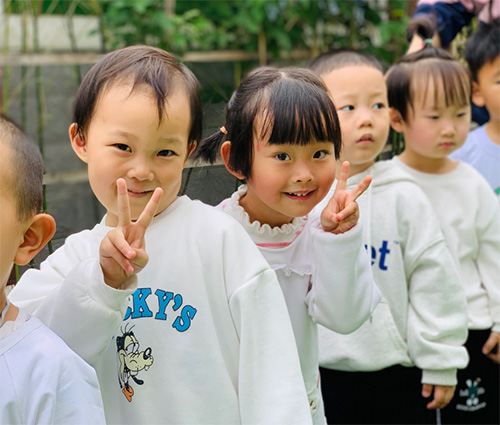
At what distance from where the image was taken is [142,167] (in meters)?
1.48

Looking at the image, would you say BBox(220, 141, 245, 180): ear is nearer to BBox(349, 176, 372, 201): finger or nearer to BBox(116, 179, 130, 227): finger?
BBox(349, 176, 372, 201): finger

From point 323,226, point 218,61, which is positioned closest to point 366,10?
point 218,61

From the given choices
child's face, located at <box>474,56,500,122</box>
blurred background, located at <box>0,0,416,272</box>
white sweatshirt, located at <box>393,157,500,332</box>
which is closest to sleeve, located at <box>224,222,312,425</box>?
white sweatshirt, located at <box>393,157,500,332</box>

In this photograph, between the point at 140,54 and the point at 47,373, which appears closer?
the point at 47,373

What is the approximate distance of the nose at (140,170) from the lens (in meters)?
1.47

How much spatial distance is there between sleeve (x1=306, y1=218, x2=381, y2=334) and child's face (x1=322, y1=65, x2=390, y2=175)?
0.52 meters

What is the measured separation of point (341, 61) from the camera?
2209mm

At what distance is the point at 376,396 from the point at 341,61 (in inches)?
42.0

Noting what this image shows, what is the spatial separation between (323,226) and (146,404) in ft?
1.82

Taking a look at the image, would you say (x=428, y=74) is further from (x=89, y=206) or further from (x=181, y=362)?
(x=89, y=206)

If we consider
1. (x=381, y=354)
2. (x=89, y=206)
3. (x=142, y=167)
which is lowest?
(x=89, y=206)

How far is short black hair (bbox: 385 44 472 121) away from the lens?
2.46 m

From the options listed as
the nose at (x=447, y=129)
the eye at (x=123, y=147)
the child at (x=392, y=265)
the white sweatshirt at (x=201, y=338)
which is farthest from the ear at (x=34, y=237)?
the nose at (x=447, y=129)

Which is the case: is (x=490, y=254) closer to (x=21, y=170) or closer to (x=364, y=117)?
(x=364, y=117)
